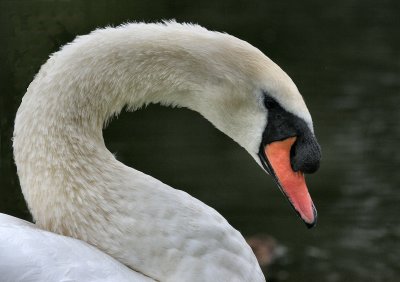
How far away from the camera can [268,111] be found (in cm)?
161

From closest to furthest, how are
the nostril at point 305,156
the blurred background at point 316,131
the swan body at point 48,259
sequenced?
the swan body at point 48,259 → the nostril at point 305,156 → the blurred background at point 316,131

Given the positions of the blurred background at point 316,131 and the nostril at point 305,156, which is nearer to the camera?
the nostril at point 305,156

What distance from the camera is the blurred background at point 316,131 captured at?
3.44m

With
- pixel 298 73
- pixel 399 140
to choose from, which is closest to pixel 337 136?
pixel 399 140

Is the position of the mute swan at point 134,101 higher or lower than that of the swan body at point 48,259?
higher

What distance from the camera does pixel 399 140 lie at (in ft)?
13.2

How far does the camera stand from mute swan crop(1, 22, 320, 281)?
160 cm

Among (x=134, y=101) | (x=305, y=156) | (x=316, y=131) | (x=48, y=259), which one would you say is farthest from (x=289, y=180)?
(x=316, y=131)

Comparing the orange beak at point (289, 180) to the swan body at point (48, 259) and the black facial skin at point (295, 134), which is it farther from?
the swan body at point (48, 259)

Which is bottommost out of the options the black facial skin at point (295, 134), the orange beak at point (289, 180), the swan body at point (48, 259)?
the swan body at point (48, 259)

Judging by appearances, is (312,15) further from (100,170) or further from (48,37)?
(100,170)

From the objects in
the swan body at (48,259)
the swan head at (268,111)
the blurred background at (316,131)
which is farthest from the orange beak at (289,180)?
the blurred background at (316,131)

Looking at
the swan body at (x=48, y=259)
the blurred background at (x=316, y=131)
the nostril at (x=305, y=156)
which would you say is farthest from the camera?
the blurred background at (x=316, y=131)

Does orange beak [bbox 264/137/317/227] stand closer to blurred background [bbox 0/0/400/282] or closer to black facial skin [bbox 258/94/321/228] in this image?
black facial skin [bbox 258/94/321/228]
